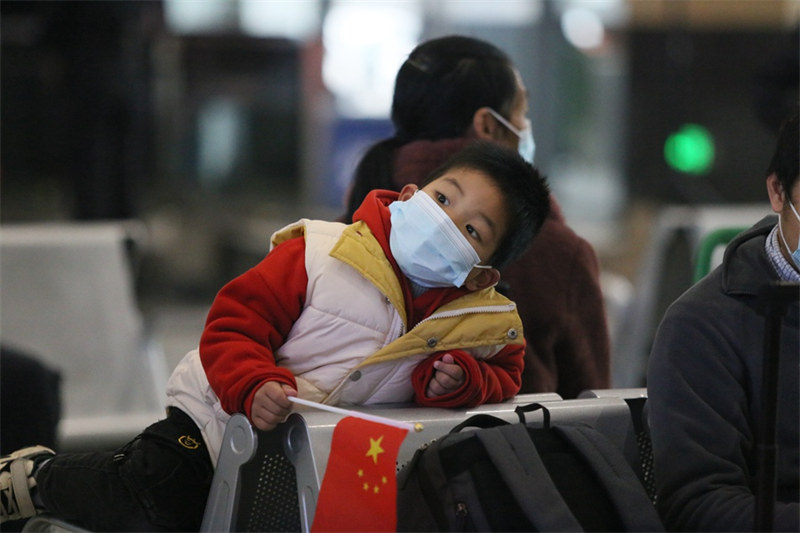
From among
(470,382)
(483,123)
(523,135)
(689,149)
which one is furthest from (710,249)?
(689,149)

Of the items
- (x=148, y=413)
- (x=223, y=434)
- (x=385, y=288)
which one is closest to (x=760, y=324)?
(x=385, y=288)

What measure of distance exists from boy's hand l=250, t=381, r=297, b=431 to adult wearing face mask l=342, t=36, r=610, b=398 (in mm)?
771

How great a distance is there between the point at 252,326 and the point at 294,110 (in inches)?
281

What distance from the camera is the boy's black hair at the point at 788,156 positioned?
1968 millimetres

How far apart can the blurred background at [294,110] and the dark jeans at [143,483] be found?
3961mm

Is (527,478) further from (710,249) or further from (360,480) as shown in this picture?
(710,249)

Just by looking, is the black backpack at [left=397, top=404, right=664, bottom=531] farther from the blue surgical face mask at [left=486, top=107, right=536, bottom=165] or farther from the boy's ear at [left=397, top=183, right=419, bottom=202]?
the blue surgical face mask at [left=486, top=107, right=536, bottom=165]

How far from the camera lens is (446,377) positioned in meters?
2.00

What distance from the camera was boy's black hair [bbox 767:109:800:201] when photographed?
1.97 m

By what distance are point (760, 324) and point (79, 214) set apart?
490 cm

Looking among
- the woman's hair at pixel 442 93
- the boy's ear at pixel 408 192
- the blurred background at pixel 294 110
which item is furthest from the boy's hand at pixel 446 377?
the blurred background at pixel 294 110

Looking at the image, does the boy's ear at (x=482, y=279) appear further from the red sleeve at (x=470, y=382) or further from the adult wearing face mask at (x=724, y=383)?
the adult wearing face mask at (x=724, y=383)

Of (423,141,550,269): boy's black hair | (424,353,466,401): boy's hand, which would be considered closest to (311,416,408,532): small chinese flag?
(424,353,466,401): boy's hand

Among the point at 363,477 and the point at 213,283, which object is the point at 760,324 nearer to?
the point at 363,477
